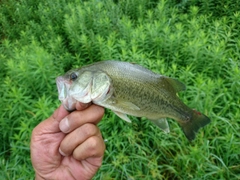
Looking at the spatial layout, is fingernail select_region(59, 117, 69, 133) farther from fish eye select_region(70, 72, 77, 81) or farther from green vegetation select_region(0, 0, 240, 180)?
green vegetation select_region(0, 0, 240, 180)

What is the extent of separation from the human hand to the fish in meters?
0.09

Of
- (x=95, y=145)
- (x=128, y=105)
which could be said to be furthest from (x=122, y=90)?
(x=95, y=145)

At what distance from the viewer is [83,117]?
1896mm

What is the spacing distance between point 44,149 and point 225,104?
2113mm

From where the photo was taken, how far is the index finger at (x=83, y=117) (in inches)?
74.5

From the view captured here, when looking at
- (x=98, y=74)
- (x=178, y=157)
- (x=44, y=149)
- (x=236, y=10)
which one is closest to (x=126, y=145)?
(x=178, y=157)

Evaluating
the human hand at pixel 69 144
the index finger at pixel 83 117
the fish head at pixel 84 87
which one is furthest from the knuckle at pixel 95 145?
the fish head at pixel 84 87

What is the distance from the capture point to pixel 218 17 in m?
5.10

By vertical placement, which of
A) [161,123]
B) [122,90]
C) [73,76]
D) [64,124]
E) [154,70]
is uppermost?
[73,76]

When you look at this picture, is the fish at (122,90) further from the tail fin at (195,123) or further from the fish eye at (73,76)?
the tail fin at (195,123)

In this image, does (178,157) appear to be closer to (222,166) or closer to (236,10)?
(222,166)

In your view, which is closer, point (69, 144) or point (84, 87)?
point (84, 87)

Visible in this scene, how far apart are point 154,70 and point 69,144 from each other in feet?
7.03

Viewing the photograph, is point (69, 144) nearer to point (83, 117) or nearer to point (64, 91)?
point (83, 117)
